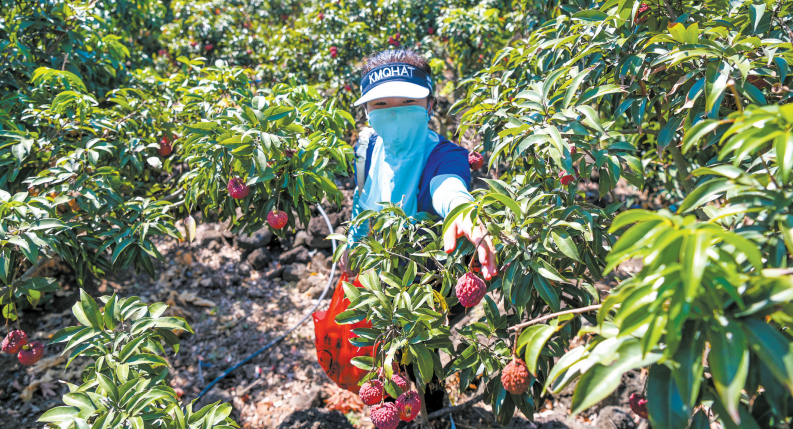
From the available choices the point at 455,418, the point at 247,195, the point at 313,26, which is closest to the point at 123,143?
the point at 247,195

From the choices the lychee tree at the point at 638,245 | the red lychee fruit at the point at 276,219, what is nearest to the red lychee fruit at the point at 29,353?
the red lychee fruit at the point at 276,219

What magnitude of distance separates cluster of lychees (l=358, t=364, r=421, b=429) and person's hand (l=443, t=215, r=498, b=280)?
1.51 ft

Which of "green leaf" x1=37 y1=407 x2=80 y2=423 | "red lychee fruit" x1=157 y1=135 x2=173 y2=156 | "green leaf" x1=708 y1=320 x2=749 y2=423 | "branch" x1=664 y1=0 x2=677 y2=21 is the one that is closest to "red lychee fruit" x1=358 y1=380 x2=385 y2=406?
"green leaf" x1=37 y1=407 x2=80 y2=423

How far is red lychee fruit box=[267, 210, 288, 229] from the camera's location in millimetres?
1899

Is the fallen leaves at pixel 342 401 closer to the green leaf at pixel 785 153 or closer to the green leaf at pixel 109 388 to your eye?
the green leaf at pixel 109 388

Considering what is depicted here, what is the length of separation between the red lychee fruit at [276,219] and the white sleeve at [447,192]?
0.69 metres

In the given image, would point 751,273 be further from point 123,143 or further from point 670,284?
point 123,143

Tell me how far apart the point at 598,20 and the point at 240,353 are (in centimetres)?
309

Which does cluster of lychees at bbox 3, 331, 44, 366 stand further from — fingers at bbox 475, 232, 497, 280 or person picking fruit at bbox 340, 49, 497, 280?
fingers at bbox 475, 232, 497, 280

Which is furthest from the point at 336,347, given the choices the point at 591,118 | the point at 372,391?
the point at 591,118

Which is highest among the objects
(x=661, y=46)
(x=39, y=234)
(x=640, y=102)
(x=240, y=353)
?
(x=661, y=46)

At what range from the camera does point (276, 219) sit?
6.26ft

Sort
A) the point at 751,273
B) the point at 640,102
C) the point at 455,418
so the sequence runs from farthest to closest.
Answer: the point at 455,418 < the point at 640,102 < the point at 751,273

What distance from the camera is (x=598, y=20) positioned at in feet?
5.09
